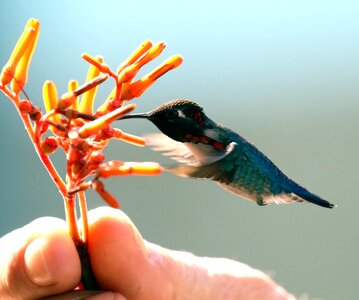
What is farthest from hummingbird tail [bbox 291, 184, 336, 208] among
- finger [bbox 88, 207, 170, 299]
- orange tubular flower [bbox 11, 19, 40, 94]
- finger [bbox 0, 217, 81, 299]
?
orange tubular flower [bbox 11, 19, 40, 94]

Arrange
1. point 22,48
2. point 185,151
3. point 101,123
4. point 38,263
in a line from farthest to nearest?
point 185,151, point 38,263, point 22,48, point 101,123

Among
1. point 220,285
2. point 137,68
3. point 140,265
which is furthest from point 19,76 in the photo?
point 220,285

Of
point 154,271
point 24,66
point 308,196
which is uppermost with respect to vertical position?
point 24,66

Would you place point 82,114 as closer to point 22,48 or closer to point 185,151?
point 22,48

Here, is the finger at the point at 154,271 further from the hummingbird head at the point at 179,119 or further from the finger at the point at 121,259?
the hummingbird head at the point at 179,119

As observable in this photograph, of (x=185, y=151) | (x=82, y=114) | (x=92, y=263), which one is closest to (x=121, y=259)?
(x=92, y=263)

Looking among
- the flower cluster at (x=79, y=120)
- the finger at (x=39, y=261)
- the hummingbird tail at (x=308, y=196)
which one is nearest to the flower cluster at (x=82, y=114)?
the flower cluster at (x=79, y=120)

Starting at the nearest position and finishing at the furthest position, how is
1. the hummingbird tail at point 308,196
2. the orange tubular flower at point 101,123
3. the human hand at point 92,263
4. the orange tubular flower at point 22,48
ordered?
the orange tubular flower at point 101,123
the orange tubular flower at point 22,48
the human hand at point 92,263
the hummingbird tail at point 308,196

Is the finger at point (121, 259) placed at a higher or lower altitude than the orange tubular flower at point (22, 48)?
lower

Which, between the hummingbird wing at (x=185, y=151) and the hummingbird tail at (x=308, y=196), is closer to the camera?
the hummingbird wing at (x=185, y=151)
